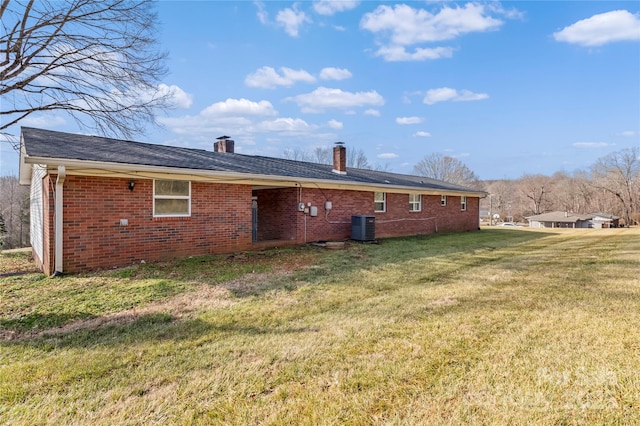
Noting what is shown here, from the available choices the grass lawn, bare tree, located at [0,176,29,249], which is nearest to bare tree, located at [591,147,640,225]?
the grass lawn

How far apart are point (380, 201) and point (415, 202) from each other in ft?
8.67

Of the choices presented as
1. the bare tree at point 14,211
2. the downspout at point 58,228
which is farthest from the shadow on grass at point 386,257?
the bare tree at point 14,211

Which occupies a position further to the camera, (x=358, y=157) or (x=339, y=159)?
(x=358, y=157)

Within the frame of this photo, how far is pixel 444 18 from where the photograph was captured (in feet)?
38.6

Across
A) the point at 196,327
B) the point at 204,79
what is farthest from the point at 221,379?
the point at 204,79

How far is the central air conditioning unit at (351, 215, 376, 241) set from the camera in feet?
41.0

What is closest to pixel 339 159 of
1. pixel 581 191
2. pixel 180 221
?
pixel 180 221

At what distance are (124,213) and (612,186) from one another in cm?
6961

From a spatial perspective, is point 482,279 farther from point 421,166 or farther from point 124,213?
point 421,166

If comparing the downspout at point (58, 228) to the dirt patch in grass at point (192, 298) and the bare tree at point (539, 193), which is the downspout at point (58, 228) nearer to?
the dirt patch in grass at point (192, 298)

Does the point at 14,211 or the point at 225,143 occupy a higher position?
the point at 225,143

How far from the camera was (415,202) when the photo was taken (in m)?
16.4

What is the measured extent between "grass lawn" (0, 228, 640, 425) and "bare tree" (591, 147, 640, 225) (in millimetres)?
61572

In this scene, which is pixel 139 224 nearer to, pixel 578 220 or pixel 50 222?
pixel 50 222
